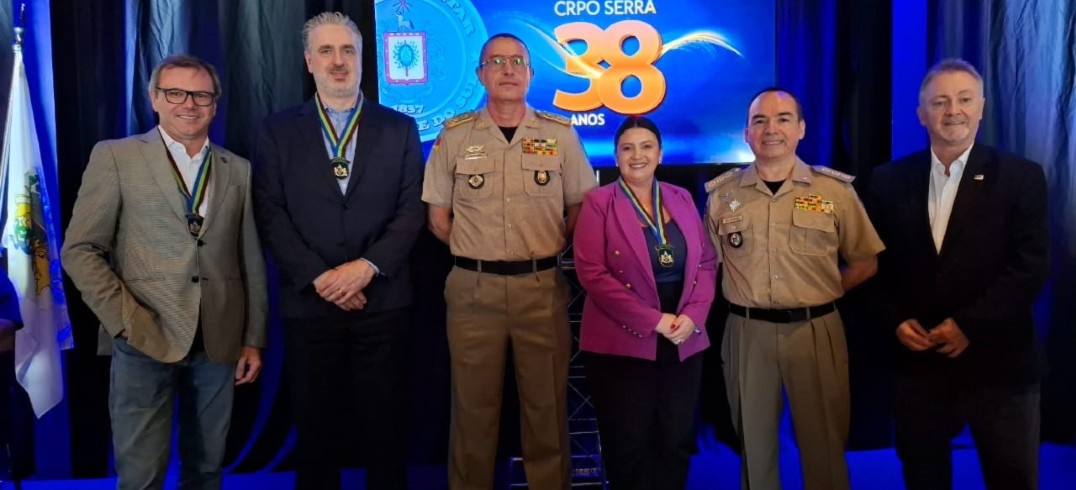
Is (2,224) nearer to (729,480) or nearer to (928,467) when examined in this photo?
(729,480)

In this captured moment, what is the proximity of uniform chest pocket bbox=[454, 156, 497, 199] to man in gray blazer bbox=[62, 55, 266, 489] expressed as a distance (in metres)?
0.78

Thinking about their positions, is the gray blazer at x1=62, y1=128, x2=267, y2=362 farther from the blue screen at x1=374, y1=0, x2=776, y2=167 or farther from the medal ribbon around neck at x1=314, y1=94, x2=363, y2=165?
the blue screen at x1=374, y1=0, x2=776, y2=167

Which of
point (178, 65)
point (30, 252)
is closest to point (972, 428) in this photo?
point (178, 65)

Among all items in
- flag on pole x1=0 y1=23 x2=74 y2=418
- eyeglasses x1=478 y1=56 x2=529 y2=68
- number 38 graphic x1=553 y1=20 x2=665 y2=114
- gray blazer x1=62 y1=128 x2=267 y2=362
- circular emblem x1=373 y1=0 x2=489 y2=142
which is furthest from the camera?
number 38 graphic x1=553 y1=20 x2=665 y2=114

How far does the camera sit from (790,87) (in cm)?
367

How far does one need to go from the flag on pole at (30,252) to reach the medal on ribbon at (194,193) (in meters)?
1.08

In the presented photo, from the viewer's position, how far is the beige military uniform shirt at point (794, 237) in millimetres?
2537

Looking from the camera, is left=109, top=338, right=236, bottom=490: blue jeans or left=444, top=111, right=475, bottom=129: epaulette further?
left=444, top=111, right=475, bottom=129: epaulette

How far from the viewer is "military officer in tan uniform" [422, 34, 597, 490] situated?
2.69 meters

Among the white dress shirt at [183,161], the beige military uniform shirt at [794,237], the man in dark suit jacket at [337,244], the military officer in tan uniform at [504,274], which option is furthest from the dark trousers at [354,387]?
the beige military uniform shirt at [794,237]

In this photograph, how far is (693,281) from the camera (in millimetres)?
2527

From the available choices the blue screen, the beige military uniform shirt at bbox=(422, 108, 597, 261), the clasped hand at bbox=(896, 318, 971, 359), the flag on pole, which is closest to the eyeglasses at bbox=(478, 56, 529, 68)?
the beige military uniform shirt at bbox=(422, 108, 597, 261)

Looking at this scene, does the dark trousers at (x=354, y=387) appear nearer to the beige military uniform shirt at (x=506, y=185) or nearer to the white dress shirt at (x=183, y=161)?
the beige military uniform shirt at (x=506, y=185)

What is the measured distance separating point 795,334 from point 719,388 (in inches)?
47.5
